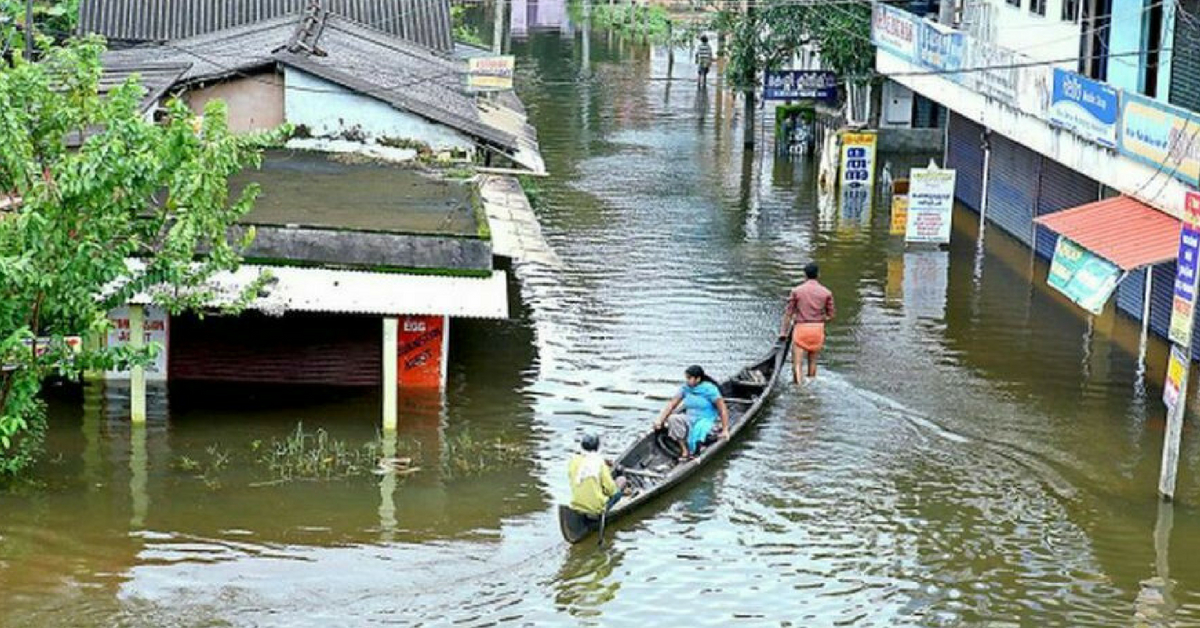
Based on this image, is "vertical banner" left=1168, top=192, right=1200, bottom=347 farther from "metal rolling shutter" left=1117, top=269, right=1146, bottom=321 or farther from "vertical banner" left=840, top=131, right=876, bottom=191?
"vertical banner" left=840, top=131, right=876, bottom=191

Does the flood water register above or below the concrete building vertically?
below

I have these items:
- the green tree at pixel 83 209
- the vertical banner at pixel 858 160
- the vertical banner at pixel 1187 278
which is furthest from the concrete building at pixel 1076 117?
the green tree at pixel 83 209

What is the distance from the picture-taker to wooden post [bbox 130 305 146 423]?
70.5 ft

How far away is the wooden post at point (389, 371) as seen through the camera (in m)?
21.5

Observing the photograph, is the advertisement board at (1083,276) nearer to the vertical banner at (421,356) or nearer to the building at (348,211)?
the building at (348,211)

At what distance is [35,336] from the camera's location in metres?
18.3

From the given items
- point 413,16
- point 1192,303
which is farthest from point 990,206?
point 1192,303

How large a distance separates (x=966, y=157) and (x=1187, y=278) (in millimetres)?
21736

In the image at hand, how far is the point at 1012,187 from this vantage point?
35375 mm

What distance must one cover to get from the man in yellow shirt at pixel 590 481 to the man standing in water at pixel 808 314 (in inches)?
266

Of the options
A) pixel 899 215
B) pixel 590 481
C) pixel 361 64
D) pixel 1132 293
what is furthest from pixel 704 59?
pixel 590 481

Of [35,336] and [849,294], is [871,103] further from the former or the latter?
[35,336]

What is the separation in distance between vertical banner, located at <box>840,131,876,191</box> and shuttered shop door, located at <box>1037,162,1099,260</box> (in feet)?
26.2

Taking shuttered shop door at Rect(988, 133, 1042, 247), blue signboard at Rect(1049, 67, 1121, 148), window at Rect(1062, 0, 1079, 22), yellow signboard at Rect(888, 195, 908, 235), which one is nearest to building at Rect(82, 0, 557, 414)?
yellow signboard at Rect(888, 195, 908, 235)
